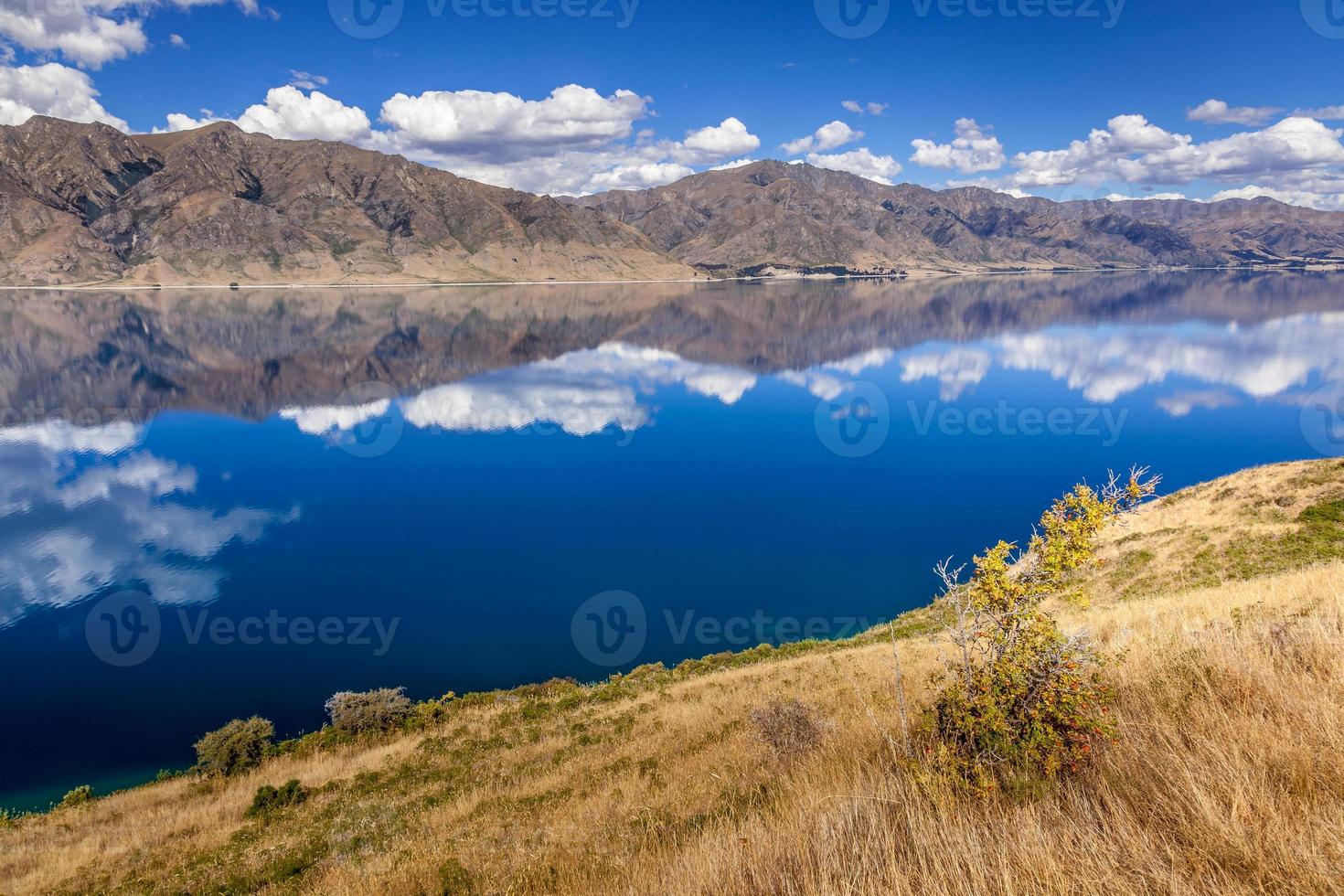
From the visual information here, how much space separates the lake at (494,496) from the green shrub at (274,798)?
7377 mm

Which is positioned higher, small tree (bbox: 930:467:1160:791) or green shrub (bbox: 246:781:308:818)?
small tree (bbox: 930:467:1160:791)

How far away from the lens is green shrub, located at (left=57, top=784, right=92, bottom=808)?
17.5 m

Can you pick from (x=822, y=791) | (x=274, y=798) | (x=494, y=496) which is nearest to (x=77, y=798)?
(x=274, y=798)

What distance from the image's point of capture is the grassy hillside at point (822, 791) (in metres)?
4.04

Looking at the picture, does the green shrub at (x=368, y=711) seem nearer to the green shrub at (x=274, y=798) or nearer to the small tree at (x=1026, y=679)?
the green shrub at (x=274, y=798)

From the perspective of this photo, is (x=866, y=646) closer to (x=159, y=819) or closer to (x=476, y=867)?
(x=476, y=867)

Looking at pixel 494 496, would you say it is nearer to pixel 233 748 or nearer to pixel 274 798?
pixel 233 748

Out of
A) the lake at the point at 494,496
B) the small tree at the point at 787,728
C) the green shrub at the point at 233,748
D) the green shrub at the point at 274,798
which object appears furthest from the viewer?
the lake at the point at 494,496

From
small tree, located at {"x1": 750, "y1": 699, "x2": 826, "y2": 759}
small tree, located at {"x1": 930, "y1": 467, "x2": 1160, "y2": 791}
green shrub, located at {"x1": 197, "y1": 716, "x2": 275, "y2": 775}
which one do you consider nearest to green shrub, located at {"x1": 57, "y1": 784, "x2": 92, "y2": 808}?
green shrub, located at {"x1": 197, "y1": 716, "x2": 275, "y2": 775}

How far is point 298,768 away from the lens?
18.7 m

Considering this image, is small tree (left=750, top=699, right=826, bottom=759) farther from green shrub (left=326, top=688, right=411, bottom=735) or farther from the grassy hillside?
green shrub (left=326, top=688, right=411, bottom=735)

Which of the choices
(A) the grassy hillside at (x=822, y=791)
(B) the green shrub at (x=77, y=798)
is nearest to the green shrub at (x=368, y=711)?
(A) the grassy hillside at (x=822, y=791)

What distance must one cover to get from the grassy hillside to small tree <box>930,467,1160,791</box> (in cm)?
34

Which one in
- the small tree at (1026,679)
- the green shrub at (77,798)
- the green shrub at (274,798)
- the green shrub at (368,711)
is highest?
the small tree at (1026,679)
